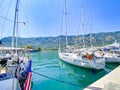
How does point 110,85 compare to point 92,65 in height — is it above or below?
above

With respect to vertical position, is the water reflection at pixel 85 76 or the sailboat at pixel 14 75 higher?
the sailboat at pixel 14 75

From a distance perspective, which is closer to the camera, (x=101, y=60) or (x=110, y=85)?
(x=110, y=85)

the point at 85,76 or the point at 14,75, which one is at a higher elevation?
the point at 14,75

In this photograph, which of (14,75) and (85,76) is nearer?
(14,75)

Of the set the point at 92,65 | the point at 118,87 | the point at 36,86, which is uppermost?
the point at 118,87

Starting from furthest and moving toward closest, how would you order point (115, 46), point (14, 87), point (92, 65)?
1. point (115, 46)
2. point (92, 65)
3. point (14, 87)

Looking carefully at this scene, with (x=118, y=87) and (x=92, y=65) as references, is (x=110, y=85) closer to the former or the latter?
(x=118, y=87)

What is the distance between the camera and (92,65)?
1709cm

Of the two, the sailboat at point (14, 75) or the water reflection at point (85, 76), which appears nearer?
the sailboat at point (14, 75)

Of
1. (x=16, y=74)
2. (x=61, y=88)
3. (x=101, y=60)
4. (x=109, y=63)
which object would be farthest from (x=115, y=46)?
(x=16, y=74)

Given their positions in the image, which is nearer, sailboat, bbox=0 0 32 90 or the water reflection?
sailboat, bbox=0 0 32 90

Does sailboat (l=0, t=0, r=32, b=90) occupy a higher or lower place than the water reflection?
higher

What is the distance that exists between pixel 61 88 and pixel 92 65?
7085 mm

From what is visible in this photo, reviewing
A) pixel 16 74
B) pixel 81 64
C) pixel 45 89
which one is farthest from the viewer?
pixel 81 64
